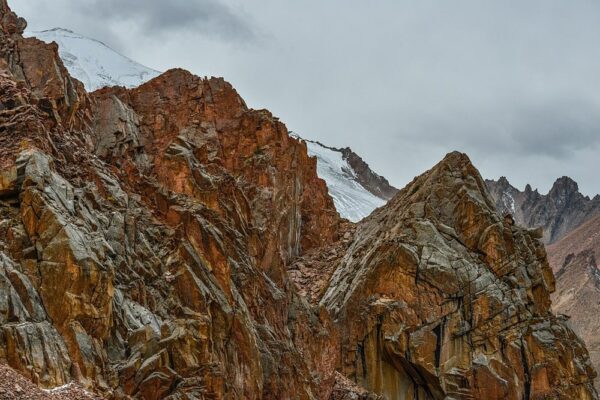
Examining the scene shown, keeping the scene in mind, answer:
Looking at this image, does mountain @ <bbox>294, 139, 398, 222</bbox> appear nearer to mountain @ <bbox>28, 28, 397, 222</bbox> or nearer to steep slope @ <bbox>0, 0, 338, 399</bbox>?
mountain @ <bbox>28, 28, 397, 222</bbox>

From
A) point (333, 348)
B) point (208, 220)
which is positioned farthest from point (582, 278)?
point (208, 220)

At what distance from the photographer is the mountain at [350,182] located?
90.0 metres

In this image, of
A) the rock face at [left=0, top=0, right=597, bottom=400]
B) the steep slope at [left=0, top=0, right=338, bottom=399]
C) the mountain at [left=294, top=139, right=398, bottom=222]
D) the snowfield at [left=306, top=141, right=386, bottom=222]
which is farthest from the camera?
the mountain at [left=294, top=139, right=398, bottom=222]

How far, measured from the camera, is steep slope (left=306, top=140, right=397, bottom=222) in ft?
295

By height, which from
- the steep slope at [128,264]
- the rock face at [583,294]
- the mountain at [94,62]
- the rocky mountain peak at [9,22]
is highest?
the mountain at [94,62]

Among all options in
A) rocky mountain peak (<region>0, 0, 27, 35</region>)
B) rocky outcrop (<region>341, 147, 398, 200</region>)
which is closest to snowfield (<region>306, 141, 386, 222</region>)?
rocky outcrop (<region>341, 147, 398, 200</region>)

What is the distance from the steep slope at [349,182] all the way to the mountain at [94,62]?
2556 cm

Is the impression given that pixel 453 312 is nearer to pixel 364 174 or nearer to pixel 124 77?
pixel 124 77

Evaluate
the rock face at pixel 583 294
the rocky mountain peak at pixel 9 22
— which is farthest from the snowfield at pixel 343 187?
the rocky mountain peak at pixel 9 22

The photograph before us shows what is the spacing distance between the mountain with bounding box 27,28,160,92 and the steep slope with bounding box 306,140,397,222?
25.6 meters

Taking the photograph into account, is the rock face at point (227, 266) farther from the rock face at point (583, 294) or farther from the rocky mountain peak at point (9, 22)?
the rock face at point (583, 294)

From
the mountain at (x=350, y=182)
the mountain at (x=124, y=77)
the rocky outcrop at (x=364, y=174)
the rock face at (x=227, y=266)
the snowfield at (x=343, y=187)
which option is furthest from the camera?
the rocky outcrop at (x=364, y=174)

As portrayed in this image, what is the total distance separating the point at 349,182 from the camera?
4151 inches

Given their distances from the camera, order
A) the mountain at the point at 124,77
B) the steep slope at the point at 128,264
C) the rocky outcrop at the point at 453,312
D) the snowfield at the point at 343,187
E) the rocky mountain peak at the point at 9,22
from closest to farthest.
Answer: the steep slope at the point at 128,264 < the rocky mountain peak at the point at 9,22 < the rocky outcrop at the point at 453,312 < the snowfield at the point at 343,187 < the mountain at the point at 124,77
